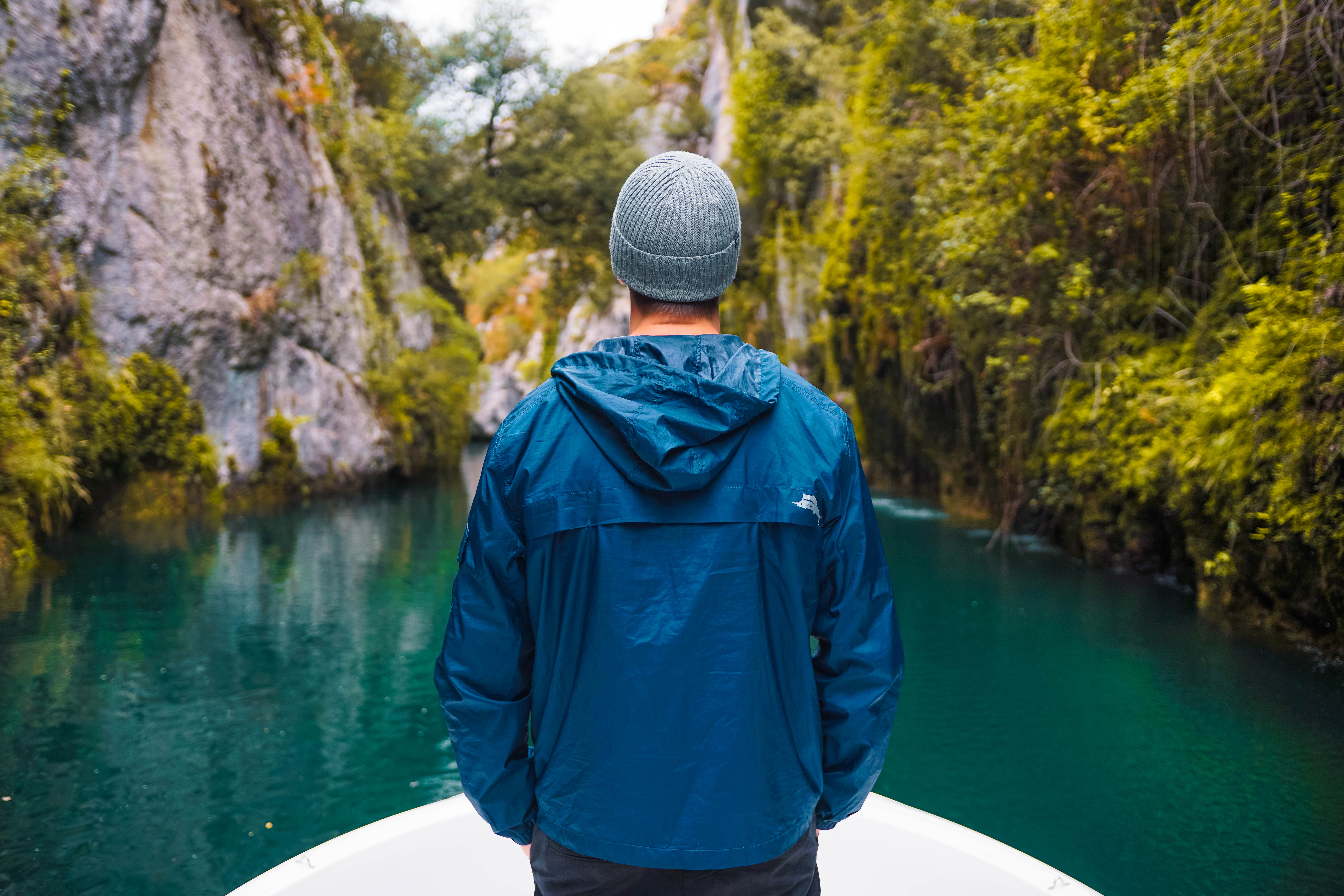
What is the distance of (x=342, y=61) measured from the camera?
1883 centimetres

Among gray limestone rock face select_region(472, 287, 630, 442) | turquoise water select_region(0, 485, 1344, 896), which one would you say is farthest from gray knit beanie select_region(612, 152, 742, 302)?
gray limestone rock face select_region(472, 287, 630, 442)

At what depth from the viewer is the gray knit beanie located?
4.14ft

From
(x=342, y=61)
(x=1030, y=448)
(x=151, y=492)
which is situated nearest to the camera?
(x=1030, y=448)

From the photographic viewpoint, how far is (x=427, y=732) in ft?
16.1

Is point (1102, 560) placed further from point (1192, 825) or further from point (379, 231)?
point (379, 231)

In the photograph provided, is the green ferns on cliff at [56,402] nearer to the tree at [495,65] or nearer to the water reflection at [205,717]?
the water reflection at [205,717]

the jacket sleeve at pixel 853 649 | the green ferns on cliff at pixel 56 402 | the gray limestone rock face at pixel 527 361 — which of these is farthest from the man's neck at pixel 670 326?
the gray limestone rock face at pixel 527 361

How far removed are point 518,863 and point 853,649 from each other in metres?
1.71

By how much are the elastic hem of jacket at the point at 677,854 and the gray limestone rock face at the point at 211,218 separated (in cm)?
1304

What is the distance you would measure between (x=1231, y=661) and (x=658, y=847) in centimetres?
591

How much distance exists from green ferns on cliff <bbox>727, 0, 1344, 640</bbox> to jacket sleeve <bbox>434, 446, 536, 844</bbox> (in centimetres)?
537

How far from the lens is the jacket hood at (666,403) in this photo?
3.71 ft

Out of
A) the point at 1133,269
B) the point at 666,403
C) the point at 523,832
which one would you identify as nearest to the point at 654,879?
the point at 523,832

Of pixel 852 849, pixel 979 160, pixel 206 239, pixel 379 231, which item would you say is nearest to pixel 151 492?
pixel 206 239
